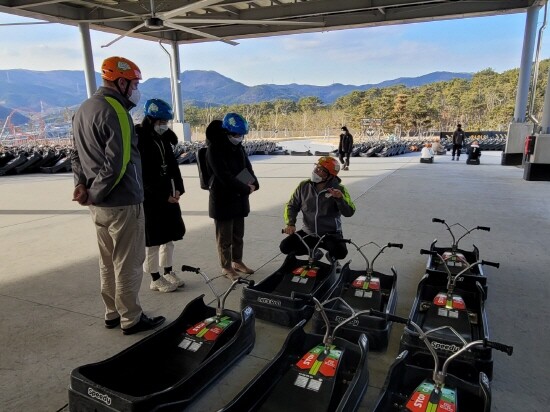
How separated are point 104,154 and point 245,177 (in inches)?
54.7

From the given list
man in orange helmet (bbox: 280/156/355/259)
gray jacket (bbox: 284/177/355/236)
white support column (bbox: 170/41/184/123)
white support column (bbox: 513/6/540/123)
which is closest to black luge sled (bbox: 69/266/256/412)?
man in orange helmet (bbox: 280/156/355/259)

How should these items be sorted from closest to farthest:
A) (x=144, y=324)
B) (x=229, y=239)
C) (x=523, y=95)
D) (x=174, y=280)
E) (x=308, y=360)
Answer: (x=308, y=360)
(x=144, y=324)
(x=174, y=280)
(x=229, y=239)
(x=523, y=95)

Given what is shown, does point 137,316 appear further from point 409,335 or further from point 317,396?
point 409,335

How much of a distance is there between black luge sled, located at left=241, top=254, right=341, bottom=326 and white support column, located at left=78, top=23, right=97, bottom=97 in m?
13.4

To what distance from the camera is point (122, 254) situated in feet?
7.86

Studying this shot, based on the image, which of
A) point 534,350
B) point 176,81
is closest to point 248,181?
point 534,350

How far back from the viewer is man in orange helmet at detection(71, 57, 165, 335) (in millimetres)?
2209

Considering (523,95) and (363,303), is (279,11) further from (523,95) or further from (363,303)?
(363,303)

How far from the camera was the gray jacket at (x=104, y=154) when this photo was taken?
2.20 metres

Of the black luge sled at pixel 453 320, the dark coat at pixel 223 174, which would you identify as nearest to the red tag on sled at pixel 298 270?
the dark coat at pixel 223 174

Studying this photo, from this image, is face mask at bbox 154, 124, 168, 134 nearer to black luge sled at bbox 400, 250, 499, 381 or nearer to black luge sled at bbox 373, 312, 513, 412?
black luge sled at bbox 373, 312, 513, 412

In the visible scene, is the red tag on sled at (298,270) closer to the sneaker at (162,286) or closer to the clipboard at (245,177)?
the clipboard at (245,177)

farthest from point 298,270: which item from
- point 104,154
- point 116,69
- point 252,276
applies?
point 116,69

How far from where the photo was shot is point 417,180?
1005 cm
